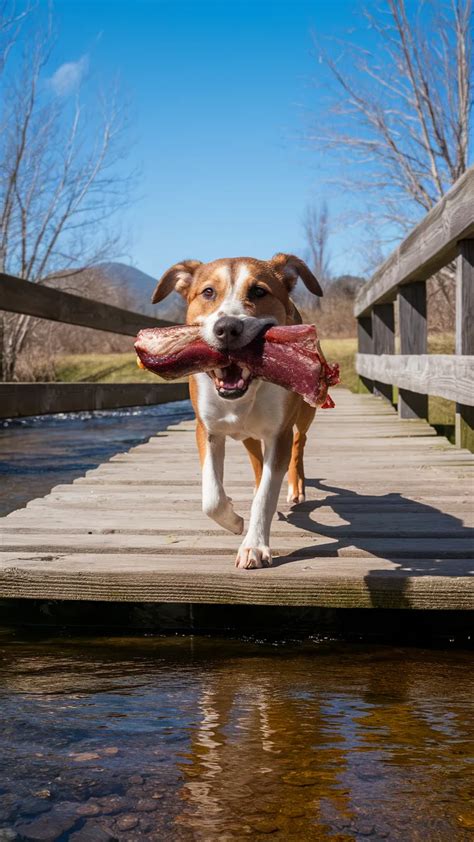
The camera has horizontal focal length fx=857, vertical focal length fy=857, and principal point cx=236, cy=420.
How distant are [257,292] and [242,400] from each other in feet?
1.46

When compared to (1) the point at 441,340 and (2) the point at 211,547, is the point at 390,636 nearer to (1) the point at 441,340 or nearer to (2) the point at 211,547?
(2) the point at 211,547

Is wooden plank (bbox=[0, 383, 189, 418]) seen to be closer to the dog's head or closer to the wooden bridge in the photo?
the wooden bridge

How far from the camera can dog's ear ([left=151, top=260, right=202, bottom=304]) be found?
12.1ft

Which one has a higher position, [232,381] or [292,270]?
[292,270]

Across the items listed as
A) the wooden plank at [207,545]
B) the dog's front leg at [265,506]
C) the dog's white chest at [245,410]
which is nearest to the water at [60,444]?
the wooden plank at [207,545]

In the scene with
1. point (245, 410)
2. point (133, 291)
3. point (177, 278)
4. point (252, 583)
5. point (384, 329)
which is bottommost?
point (252, 583)

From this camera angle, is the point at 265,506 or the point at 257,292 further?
the point at 257,292

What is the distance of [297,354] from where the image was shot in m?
2.89

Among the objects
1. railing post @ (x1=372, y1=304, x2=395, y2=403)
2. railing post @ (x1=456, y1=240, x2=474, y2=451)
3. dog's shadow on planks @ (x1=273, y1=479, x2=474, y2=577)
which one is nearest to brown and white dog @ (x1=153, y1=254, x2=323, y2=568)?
dog's shadow on planks @ (x1=273, y1=479, x2=474, y2=577)

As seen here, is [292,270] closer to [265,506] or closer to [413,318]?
[265,506]

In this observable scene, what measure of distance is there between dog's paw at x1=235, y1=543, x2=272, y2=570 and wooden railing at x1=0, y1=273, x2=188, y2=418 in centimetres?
317

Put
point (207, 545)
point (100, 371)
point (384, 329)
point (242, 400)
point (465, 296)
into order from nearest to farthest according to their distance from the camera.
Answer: point (242, 400)
point (207, 545)
point (465, 296)
point (384, 329)
point (100, 371)

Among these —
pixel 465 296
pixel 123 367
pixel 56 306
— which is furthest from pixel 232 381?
pixel 123 367

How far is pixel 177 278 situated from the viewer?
3.73 m
